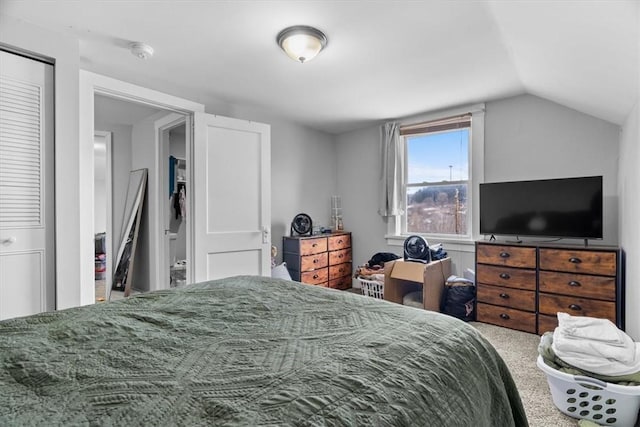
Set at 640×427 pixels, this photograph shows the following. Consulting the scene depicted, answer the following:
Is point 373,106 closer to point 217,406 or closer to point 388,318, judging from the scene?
point 388,318

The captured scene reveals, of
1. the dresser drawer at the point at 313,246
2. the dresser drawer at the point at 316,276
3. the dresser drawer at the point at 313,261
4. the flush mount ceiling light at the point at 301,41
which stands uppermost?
the flush mount ceiling light at the point at 301,41

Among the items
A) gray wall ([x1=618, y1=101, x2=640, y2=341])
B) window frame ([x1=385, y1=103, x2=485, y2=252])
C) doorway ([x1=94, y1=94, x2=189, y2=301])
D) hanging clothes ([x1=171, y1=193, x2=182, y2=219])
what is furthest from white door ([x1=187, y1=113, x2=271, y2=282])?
gray wall ([x1=618, y1=101, x2=640, y2=341])

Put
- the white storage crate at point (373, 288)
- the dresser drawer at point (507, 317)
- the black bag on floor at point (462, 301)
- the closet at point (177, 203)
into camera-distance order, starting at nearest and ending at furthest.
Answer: the dresser drawer at point (507, 317) < the black bag on floor at point (462, 301) < the white storage crate at point (373, 288) < the closet at point (177, 203)

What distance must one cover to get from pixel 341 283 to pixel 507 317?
2.14m

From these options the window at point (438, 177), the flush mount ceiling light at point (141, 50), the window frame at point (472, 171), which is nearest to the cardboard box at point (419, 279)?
the window frame at point (472, 171)

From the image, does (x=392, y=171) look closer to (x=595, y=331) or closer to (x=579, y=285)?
(x=579, y=285)

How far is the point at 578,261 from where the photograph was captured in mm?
2783

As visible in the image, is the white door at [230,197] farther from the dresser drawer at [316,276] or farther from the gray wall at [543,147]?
the gray wall at [543,147]

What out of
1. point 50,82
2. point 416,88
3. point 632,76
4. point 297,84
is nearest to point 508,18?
point 632,76

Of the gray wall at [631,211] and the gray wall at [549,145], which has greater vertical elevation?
the gray wall at [549,145]

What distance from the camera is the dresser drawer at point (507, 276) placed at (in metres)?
3.03

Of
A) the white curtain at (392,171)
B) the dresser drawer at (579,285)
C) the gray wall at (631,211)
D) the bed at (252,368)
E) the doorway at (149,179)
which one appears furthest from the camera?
the white curtain at (392,171)

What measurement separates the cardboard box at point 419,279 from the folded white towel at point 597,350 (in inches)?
57.4

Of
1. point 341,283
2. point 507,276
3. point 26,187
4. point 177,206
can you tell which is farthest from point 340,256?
point 26,187
